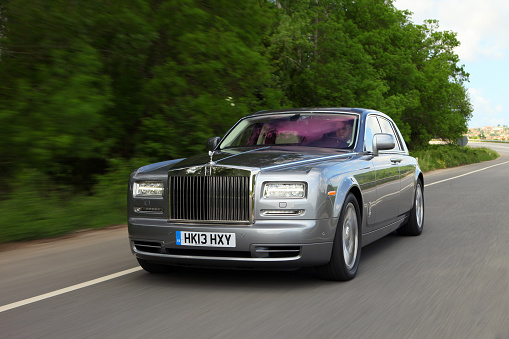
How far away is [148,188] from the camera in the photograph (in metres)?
6.00

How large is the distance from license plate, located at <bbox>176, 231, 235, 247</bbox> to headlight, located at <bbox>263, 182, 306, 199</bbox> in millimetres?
476

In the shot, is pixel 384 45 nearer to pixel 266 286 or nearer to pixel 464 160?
pixel 464 160

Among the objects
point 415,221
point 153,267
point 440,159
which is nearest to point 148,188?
point 153,267

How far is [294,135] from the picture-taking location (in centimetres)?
720

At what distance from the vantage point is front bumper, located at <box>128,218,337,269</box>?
546cm

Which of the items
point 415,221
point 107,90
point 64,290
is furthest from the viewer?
point 107,90

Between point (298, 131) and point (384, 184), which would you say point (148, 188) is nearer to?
point (298, 131)

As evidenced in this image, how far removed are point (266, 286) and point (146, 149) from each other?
9.19 metres

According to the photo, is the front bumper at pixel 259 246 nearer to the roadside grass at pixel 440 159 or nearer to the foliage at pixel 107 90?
the foliage at pixel 107 90

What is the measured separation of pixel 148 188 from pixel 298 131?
2010 millimetres

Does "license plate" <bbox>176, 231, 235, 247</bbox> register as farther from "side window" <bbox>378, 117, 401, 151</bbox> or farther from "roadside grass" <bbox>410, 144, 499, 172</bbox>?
"roadside grass" <bbox>410, 144, 499, 172</bbox>

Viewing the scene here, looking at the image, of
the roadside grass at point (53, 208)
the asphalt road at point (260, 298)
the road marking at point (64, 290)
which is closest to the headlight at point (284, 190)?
the asphalt road at point (260, 298)

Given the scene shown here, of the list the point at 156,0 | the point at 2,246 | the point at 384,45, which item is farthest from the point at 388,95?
the point at 2,246

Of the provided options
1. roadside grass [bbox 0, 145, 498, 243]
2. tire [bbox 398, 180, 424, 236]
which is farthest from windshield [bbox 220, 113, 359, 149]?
roadside grass [bbox 0, 145, 498, 243]
